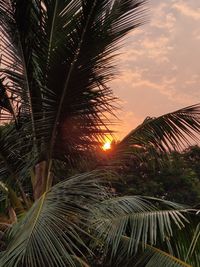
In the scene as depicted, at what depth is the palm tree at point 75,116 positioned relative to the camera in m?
5.06

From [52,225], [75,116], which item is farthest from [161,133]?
[52,225]

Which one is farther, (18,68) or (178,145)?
(178,145)

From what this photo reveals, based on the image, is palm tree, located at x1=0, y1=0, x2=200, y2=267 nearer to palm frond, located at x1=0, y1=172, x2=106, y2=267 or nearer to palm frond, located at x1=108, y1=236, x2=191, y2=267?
palm frond, located at x1=108, y1=236, x2=191, y2=267

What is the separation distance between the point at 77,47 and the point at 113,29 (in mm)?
486

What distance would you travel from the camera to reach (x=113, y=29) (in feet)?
18.6

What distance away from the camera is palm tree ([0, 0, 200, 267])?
5.06 meters

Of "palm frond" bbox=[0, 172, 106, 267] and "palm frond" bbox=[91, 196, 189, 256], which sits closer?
"palm frond" bbox=[0, 172, 106, 267]

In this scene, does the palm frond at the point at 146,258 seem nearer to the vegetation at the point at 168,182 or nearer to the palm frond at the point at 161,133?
the palm frond at the point at 161,133

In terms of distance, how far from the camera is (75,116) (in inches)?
227

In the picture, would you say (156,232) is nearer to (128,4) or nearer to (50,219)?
(50,219)

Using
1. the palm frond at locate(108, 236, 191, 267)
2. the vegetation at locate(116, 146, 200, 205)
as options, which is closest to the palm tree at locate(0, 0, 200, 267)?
the palm frond at locate(108, 236, 191, 267)

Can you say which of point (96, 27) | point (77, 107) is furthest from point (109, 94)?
point (96, 27)

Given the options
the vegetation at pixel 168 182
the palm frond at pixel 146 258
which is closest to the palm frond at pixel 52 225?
the palm frond at pixel 146 258

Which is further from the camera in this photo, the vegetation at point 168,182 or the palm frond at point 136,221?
the vegetation at point 168,182
